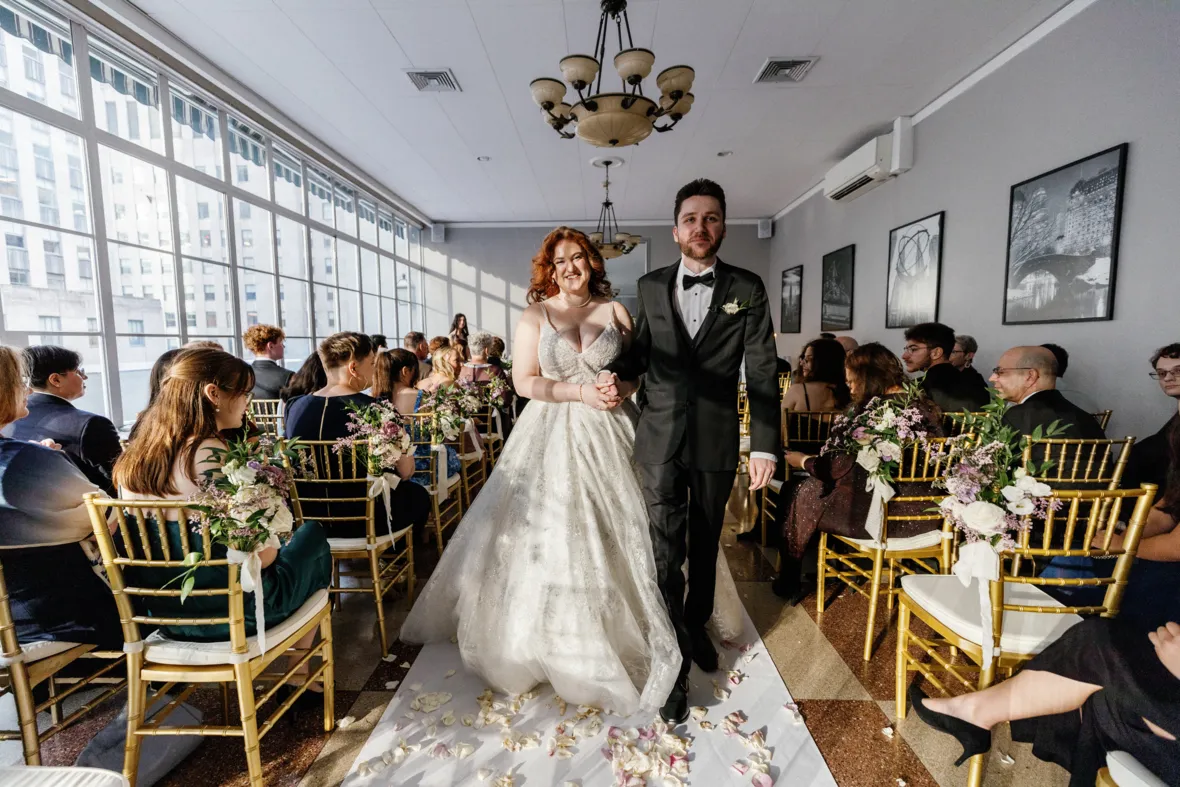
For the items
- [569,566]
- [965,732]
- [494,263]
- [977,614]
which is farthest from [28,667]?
[494,263]

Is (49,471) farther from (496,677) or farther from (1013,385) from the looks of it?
(1013,385)

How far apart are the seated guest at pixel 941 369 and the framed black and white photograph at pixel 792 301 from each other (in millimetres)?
5122

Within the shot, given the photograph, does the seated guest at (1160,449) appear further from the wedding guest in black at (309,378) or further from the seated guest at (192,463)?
the wedding guest in black at (309,378)

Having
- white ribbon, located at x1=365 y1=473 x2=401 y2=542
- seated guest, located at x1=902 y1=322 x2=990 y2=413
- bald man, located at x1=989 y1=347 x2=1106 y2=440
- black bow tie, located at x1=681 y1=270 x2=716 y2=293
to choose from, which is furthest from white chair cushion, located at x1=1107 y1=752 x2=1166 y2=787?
seated guest, located at x1=902 y1=322 x2=990 y2=413

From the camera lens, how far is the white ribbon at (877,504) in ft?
7.07

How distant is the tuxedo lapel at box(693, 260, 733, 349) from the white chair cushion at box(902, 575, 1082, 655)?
3.71 feet

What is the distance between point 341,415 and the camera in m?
2.40

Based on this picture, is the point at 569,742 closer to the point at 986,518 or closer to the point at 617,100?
the point at 986,518

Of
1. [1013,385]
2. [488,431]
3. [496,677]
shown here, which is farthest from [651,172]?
[496,677]

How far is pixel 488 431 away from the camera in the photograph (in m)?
4.54

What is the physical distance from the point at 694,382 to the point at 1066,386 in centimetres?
348

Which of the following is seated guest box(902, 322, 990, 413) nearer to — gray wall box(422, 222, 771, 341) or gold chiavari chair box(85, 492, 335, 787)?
gold chiavari chair box(85, 492, 335, 787)

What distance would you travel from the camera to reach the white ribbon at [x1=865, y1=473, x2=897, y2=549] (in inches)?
84.9

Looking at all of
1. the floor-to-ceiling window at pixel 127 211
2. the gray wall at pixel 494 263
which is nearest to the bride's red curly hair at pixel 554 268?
the floor-to-ceiling window at pixel 127 211
